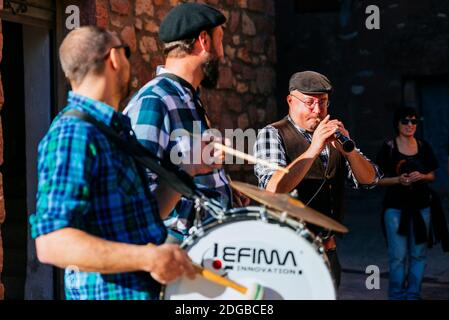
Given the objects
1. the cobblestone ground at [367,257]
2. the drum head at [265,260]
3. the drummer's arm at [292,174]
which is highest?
the drummer's arm at [292,174]

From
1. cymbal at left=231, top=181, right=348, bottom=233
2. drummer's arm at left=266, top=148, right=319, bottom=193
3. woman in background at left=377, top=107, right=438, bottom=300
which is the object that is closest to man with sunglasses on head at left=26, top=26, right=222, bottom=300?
cymbal at left=231, top=181, right=348, bottom=233

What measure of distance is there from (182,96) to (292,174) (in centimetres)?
91

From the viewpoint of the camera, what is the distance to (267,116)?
877 cm

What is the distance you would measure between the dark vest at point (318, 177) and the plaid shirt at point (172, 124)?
1.07m

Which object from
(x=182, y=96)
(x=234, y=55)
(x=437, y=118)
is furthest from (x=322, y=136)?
(x=437, y=118)

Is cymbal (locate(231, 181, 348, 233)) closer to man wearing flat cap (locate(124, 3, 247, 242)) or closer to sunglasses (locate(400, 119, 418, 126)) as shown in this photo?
man wearing flat cap (locate(124, 3, 247, 242))

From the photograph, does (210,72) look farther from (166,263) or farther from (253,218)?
(166,263)

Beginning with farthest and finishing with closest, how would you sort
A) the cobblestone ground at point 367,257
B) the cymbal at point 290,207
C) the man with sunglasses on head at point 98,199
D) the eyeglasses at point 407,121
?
the cobblestone ground at point 367,257
the eyeglasses at point 407,121
the cymbal at point 290,207
the man with sunglasses on head at point 98,199

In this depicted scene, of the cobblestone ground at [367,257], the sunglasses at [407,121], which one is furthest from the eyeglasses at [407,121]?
the cobblestone ground at [367,257]

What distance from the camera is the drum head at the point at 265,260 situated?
266 cm

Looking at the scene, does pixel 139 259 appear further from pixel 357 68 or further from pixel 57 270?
pixel 357 68

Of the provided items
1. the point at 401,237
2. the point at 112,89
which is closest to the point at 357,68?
the point at 401,237

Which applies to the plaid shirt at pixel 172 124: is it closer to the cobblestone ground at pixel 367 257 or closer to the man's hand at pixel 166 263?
the man's hand at pixel 166 263

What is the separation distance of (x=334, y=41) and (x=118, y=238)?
9426 millimetres
